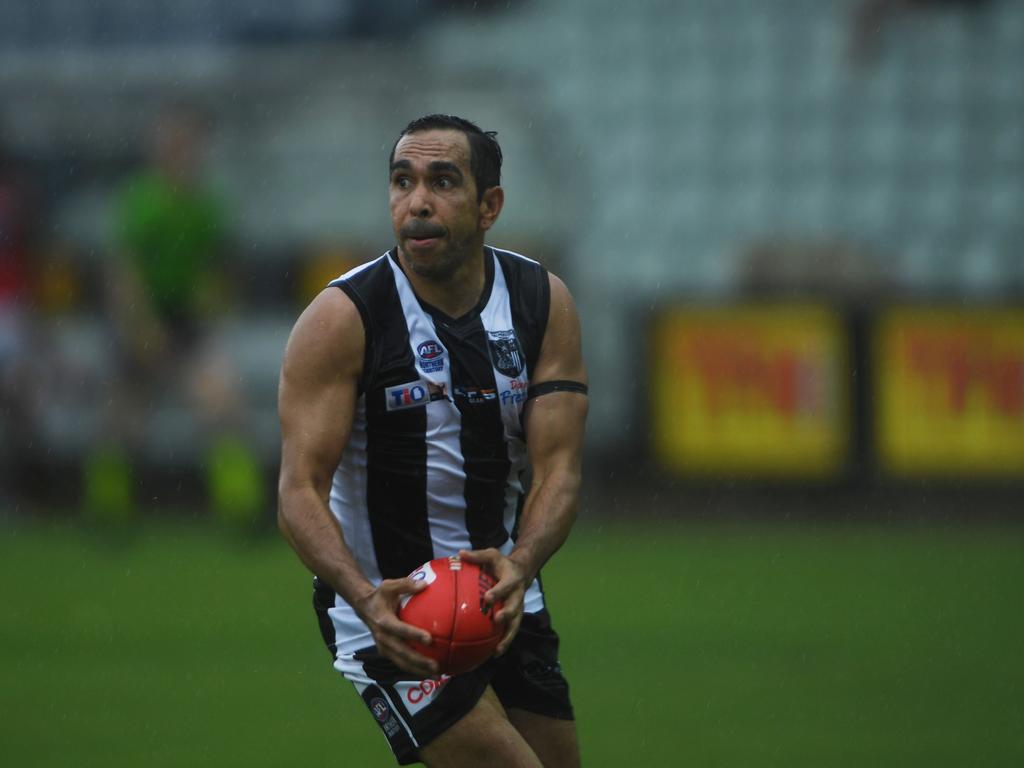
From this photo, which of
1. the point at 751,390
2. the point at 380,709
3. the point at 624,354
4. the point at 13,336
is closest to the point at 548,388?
the point at 380,709

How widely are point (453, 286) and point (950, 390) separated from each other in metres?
7.45

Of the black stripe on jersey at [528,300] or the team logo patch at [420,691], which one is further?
the black stripe on jersey at [528,300]

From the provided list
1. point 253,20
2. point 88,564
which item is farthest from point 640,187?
point 88,564

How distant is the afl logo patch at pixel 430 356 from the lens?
3.93 metres

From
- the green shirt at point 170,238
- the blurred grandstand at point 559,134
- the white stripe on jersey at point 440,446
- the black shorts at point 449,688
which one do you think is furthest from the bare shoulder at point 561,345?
the blurred grandstand at point 559,134

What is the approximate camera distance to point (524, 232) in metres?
13.2

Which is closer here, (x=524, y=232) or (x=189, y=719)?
(x=189, y=719)

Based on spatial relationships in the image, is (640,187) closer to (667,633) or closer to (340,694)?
(667,633)

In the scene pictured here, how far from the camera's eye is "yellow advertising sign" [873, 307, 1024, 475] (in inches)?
424

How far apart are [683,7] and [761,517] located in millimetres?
5815

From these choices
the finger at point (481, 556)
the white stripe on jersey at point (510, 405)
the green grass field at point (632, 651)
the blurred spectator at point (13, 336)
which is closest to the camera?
the finger at point (481, 556)

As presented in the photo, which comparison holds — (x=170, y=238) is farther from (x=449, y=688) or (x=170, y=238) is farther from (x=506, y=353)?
(x=449, y=688)

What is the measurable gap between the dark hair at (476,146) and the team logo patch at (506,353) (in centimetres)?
35

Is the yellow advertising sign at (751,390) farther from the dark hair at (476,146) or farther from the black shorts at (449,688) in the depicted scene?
the dark hair at (476,146)
